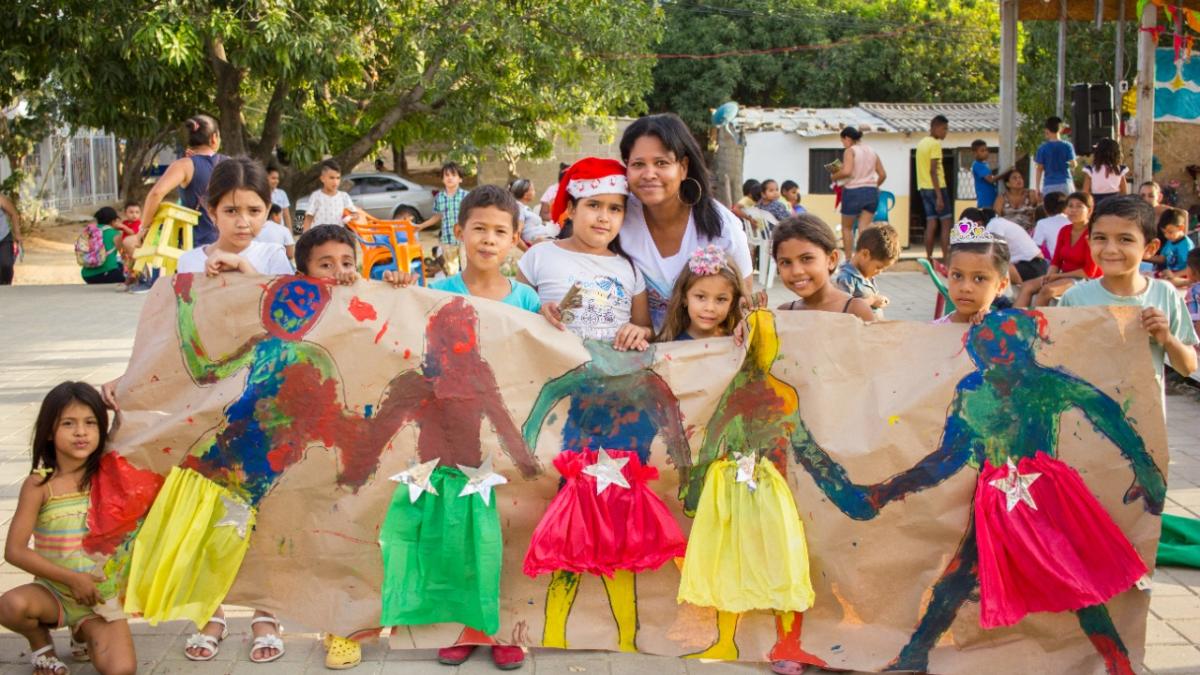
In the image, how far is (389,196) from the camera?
26859mm

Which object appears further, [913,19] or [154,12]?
[913,19]

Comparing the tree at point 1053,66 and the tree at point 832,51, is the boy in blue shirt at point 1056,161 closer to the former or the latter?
the tree at point 1053,66

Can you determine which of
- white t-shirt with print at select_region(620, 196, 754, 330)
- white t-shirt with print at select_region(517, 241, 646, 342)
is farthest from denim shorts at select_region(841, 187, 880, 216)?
white t-shirt with print at select_region(517, 241, 646, 342)

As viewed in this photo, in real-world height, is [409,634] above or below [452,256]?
below

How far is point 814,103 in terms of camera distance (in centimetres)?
2988

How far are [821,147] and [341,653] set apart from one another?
21.6 m

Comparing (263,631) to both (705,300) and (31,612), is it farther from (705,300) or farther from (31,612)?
(705,300)

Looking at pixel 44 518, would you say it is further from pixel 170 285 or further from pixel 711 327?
pixel 711 327

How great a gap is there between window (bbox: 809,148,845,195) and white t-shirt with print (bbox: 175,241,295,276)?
2056cm

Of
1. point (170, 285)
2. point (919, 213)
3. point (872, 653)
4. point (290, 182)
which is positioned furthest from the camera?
point (919, 213)

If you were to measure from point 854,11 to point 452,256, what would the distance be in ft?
67.0

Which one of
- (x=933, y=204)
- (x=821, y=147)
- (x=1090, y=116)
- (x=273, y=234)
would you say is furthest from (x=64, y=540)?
(x=821, y=147)

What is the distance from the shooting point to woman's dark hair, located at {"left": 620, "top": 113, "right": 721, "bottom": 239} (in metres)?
3.91

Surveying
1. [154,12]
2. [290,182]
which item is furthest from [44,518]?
[290,182]
